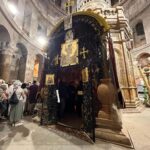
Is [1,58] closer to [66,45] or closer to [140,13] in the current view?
[66,45]

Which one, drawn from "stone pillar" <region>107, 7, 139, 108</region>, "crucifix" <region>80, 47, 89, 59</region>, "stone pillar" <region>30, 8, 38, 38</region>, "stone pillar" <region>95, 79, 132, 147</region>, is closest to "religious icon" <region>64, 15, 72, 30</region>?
"crucifix" <region>80, 47, 89, 59</region>

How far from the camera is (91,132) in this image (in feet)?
11.3

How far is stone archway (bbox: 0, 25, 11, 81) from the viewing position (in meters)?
10.0

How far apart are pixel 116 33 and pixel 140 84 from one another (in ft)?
18.0

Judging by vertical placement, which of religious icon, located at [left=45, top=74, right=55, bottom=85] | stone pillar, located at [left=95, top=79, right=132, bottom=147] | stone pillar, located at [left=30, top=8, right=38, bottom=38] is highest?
stone pillar, located at [left=30, top=8, right=38, bottom=38]

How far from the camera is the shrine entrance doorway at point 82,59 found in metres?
3.79

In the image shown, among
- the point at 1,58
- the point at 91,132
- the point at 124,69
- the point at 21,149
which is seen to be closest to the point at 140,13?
the point at 124,69

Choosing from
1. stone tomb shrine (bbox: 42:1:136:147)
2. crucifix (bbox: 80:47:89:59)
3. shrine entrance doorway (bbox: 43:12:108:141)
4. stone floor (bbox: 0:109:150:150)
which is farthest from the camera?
crucifix (bbox: 80:47:89:59)

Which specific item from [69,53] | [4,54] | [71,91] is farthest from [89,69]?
[4,54]

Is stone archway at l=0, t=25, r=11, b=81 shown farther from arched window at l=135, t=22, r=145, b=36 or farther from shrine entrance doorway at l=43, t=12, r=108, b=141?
arched window at l=135, t=22, r=145, b=36

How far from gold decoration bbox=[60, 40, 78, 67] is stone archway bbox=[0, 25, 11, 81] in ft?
24.8

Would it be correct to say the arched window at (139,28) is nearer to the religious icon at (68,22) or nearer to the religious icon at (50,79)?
the religious icon at (68,22)

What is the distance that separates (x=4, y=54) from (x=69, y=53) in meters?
8.23

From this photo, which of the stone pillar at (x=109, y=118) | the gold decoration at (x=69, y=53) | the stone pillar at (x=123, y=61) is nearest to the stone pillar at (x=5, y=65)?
the gold decoration at (x=69, y=53)
